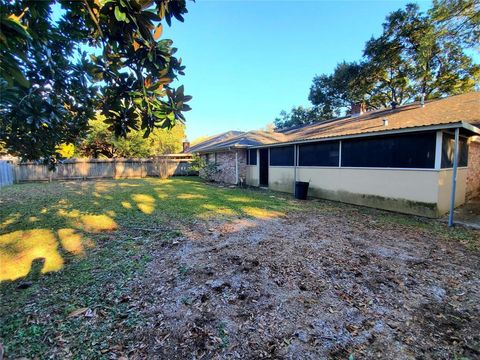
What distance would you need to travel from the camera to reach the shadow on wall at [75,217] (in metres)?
4.25

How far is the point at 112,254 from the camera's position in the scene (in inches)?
169

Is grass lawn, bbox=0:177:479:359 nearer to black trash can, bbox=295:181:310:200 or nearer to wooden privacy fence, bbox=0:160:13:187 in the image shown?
black trash can, bbox=295:181:310:200

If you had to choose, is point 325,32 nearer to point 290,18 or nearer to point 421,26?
point 290,18

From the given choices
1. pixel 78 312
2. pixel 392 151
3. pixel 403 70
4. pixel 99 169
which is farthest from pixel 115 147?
pixel 403 70

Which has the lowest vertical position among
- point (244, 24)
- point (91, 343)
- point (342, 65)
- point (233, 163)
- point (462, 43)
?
point (91, 343)

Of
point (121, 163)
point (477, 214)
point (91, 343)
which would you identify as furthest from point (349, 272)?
point (121, 163)

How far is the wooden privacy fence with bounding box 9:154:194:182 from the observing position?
15750 millimetres

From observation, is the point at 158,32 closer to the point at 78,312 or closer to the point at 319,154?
the point at 78,312

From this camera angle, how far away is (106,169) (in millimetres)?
18422

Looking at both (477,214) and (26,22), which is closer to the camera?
(26,22)

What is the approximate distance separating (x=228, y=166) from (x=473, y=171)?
39.2 ft

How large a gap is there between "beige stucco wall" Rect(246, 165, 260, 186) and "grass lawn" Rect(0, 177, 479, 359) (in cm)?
669

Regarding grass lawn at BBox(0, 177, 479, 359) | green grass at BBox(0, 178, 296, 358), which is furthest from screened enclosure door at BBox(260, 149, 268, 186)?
grass lawn at BBox(0, 177, 479, 359)

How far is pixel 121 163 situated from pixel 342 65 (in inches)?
816
